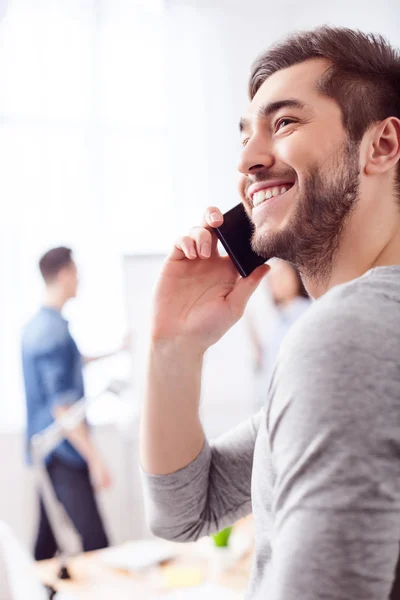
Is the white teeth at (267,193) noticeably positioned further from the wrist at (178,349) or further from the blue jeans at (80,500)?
the blue jeans at (80,500)

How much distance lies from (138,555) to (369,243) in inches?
54.3

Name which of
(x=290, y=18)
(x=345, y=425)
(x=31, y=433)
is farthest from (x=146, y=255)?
(x=345, y=425)

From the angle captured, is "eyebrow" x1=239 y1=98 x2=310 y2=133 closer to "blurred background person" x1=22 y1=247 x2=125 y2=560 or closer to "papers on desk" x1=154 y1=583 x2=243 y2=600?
"papers on desk" x1=154 y1=583 x2=243 y2=600

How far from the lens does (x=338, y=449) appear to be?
0.57m

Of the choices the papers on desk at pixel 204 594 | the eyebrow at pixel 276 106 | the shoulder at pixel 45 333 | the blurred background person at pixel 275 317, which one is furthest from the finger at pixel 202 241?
the shoulder at pixel 45 333

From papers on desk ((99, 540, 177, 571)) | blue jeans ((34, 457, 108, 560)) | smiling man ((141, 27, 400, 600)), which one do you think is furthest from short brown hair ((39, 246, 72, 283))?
smiling man ((141, 27, 400, 600))

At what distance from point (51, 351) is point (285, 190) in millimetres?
2514

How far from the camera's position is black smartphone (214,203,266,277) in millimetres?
1190

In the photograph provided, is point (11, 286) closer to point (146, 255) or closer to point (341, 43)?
point (146, 255)

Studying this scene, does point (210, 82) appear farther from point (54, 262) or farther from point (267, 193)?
point (267, 193)

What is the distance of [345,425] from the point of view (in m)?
0.57

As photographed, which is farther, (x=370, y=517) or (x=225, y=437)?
(x=225, y=437)

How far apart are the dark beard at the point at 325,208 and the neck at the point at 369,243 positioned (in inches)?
0.6

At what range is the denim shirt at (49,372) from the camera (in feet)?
10.8
